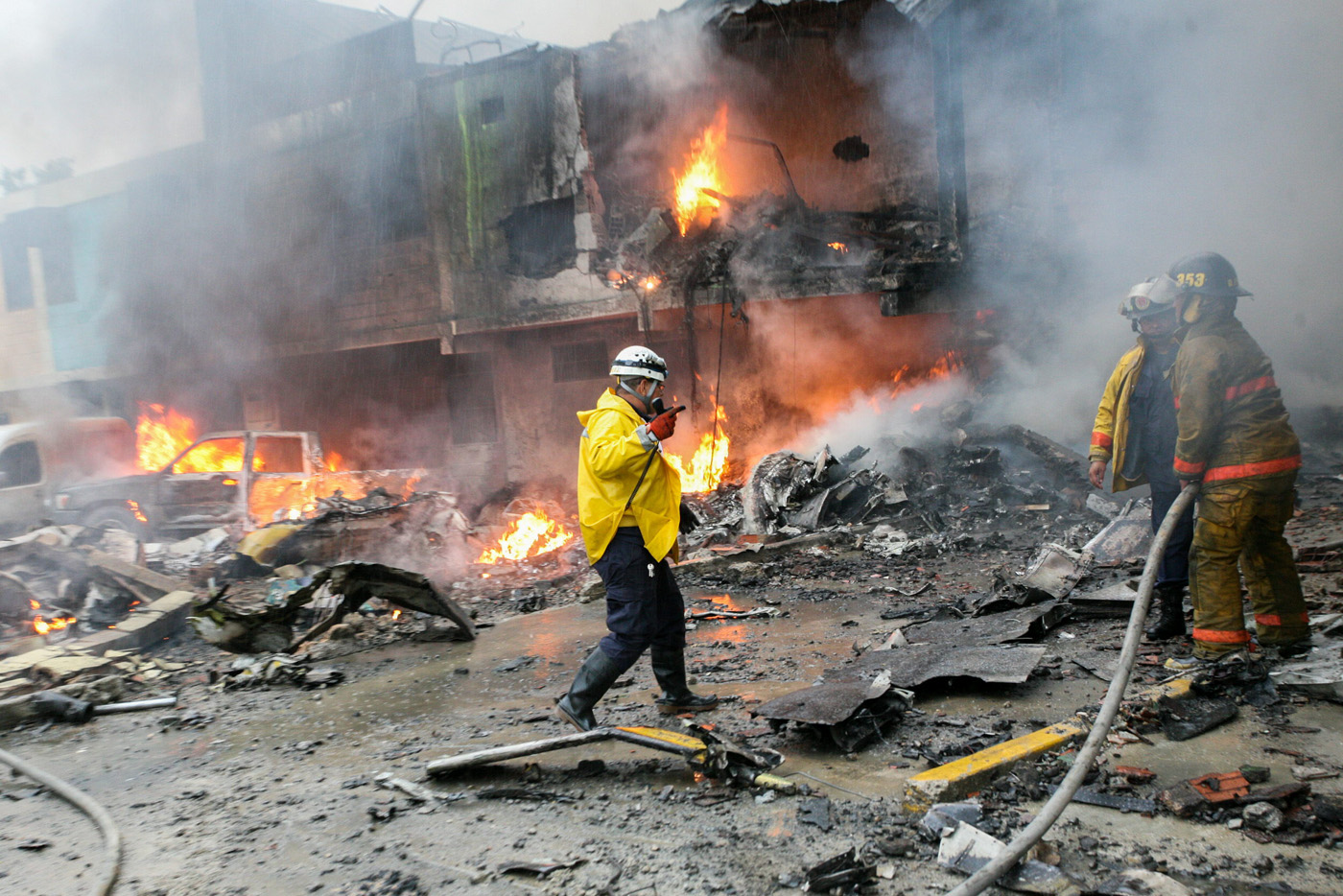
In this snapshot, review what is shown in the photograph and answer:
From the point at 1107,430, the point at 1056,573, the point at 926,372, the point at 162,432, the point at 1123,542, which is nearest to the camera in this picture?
the point at 1107,430

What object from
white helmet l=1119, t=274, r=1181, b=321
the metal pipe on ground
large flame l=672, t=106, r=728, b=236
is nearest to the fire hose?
white helmet l=1119, t=274, r=1181, b=321

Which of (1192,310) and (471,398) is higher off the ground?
(471,398)

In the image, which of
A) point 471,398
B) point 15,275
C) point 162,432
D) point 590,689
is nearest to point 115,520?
point 471,398

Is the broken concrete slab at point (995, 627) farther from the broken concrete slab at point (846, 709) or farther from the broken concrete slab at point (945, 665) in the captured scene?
the broken concrete slab at point (846, 709)

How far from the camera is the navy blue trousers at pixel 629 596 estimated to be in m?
3.66

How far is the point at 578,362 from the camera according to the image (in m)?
14.1

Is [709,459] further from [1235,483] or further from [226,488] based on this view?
[1235,483]

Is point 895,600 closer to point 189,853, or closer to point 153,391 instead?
point 189,853

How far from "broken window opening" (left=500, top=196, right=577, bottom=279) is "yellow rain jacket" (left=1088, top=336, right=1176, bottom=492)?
32.1 feet

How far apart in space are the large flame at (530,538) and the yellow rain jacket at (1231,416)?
7.58 meters

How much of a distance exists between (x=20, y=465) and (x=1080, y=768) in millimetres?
11555

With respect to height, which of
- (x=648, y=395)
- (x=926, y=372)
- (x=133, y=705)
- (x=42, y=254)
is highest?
(x=42, y=254)

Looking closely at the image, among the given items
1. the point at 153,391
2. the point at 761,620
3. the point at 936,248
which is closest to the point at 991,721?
the point at 761,620

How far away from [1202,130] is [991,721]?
10.0 metres
